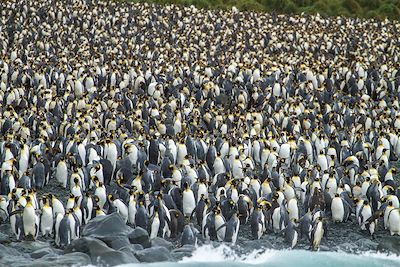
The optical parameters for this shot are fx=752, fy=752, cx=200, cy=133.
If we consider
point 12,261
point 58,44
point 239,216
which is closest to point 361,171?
point 239,216

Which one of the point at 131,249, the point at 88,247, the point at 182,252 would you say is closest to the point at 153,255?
the point at 131,249

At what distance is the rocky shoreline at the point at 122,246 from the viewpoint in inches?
511

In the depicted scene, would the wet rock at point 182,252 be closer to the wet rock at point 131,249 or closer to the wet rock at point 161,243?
the wet rock at point 161,243

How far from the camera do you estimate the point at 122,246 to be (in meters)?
13.6

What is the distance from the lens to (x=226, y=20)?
36281mm

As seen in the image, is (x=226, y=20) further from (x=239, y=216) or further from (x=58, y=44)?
(x=239, y=216)

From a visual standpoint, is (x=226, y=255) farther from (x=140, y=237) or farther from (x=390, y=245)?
(x=390, y=245)

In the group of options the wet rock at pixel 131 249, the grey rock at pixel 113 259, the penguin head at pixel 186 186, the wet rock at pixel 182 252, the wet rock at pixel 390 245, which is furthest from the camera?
the penguin head at pixel 186 186

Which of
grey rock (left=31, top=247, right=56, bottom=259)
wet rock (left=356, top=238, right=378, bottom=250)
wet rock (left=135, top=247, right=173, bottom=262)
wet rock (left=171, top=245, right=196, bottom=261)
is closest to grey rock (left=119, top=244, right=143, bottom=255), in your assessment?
wet rock (left=135, top=247, right=173, bottom=262)

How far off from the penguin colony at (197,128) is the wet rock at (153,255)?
2.85ft

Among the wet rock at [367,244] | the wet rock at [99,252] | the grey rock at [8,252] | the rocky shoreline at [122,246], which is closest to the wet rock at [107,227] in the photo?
the rocky shoreline at [122,246]

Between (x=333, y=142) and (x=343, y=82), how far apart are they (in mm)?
7148

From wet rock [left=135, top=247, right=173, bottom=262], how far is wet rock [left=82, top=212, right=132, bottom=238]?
0.72 metres

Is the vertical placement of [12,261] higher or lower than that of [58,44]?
lower
